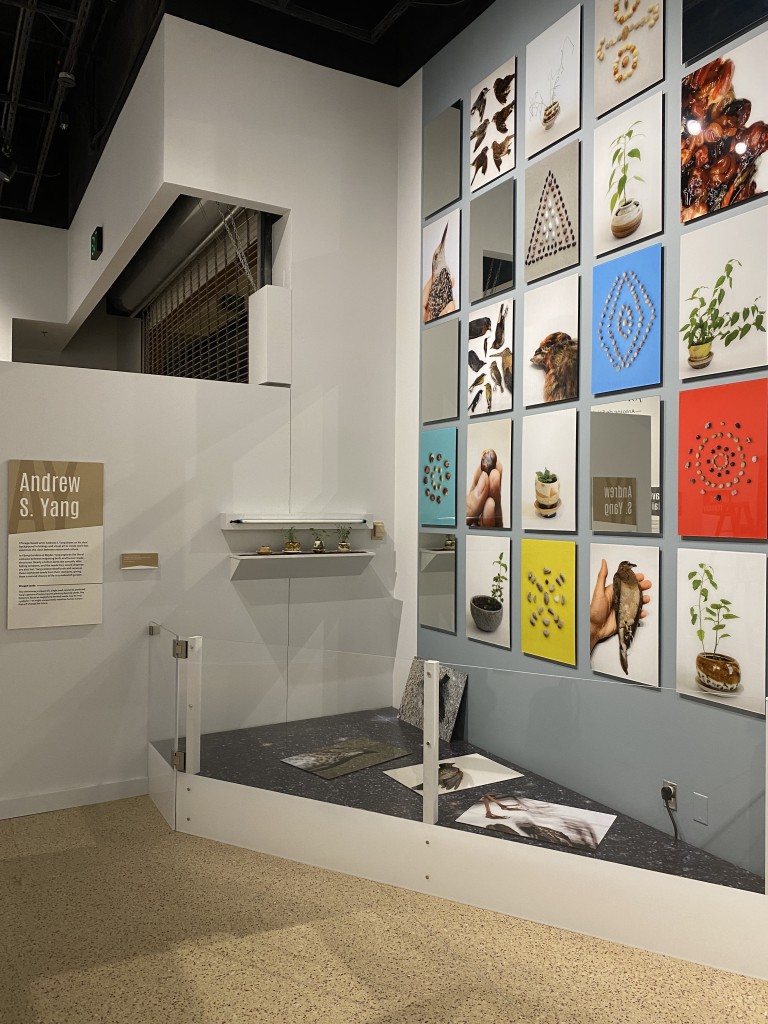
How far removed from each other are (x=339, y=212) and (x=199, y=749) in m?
2.99

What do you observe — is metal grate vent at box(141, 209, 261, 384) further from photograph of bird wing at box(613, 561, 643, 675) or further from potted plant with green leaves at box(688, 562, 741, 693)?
potted plant with green leaves at box(688, 562, 741, 693)

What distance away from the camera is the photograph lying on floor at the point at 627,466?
298 centimetres

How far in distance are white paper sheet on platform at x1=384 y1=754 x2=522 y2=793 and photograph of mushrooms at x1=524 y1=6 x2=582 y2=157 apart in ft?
8.80

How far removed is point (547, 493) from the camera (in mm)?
3512

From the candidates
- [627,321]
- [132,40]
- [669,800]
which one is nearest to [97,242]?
[132,40]

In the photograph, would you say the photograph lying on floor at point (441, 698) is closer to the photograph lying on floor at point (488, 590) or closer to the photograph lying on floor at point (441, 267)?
the photograph lying on floor at point (488, 590)

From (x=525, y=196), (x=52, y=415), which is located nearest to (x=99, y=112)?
(x=52, y=415)

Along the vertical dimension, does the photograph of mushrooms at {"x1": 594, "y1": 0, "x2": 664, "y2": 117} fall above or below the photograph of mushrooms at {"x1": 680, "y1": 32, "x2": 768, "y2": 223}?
above

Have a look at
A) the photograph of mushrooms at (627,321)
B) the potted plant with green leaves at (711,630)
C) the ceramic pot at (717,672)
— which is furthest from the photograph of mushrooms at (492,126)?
the ceramic pot at (717,672)

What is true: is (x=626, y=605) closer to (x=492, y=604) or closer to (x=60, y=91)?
(x=492, y=604)

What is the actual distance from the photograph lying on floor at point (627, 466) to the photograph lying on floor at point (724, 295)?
0.26 meters

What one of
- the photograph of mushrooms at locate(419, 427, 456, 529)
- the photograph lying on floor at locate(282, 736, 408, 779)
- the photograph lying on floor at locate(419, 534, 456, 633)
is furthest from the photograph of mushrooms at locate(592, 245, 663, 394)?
Answer: the photograph lying on floor at locate(282, 736, 408, 779)

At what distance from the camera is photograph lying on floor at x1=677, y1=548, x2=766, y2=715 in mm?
2623

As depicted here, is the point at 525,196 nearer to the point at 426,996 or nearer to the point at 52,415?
the point at 52,415
